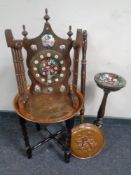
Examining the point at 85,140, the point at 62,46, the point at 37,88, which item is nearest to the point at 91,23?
the point at 62,46

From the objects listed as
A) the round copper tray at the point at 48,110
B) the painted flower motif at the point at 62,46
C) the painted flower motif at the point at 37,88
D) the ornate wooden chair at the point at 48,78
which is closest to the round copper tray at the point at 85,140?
the ornate wooden chair at the point at 48,78

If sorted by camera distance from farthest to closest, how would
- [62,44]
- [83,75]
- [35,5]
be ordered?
[83,75]
[35,5]
[62,44]

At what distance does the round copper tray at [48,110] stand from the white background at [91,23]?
1.22ft

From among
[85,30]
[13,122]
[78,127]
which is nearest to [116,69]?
[85,30]

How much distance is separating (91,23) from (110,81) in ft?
1.36

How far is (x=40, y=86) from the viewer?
1523mm

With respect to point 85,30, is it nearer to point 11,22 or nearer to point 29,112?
point 11,22

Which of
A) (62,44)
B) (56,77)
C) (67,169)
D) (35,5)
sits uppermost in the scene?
(35,5)

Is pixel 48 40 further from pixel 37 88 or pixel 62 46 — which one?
pixel 37 88

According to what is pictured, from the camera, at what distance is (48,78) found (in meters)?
1.50

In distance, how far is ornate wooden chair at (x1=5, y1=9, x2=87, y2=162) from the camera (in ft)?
4.44

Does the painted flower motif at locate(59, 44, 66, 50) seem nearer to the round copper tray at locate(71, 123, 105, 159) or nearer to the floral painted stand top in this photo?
the floral painted stand top

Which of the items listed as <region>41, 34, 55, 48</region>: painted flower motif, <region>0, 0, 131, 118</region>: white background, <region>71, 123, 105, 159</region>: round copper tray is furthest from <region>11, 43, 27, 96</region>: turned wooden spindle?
<region>71, 123, 105, 159</region>: round copper tray

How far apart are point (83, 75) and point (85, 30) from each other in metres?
0.31
